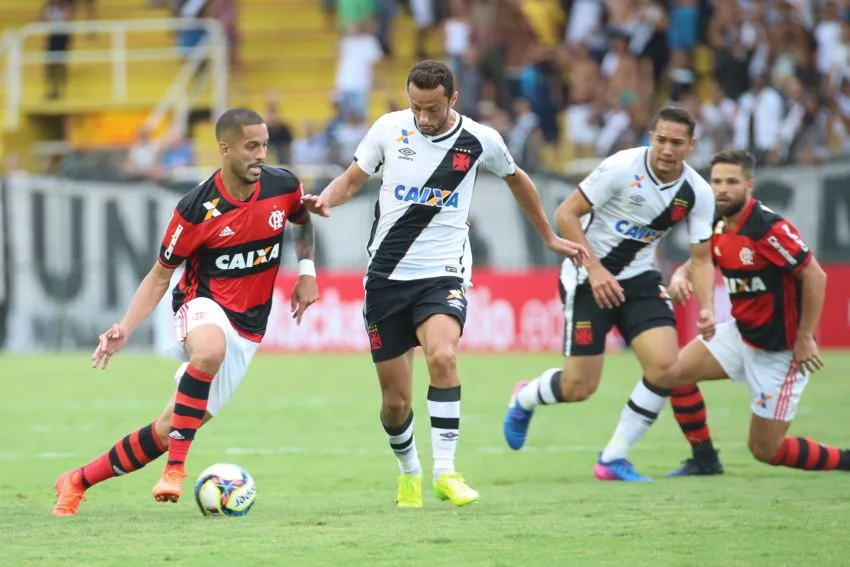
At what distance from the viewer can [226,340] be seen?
8.03 metres

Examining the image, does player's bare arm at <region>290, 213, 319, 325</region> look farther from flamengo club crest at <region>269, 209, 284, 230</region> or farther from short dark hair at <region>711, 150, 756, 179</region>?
short dark hair at <region>711, 150, 756, 179</region>

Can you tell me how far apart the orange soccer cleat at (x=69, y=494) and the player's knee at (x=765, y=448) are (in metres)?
4.34

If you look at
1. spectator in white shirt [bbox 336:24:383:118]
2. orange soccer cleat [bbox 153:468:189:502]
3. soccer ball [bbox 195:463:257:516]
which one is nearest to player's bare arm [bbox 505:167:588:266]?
soccer ball [bbox 195:463:257:516]

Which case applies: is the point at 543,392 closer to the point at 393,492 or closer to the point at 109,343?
the point at 393,492

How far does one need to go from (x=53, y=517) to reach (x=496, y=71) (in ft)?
54.6

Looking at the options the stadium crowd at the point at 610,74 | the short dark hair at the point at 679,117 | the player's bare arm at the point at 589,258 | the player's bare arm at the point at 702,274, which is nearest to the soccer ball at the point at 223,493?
the player's bare arm at the point at 589,258

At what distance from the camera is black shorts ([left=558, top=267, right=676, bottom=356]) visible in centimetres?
1000

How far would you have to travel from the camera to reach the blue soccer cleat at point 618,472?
9.78 m

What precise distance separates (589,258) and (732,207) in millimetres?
1004

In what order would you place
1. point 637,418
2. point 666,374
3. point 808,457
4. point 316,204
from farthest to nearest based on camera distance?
point 637,418
point 666,374
point 808,457
point 316,204

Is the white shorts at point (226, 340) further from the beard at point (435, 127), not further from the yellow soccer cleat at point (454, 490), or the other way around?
the beard at point (435, 127)

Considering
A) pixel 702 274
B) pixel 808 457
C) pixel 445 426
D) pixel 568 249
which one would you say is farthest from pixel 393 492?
pixel 808 457

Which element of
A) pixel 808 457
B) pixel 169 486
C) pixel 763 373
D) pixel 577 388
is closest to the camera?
pixel 169 486

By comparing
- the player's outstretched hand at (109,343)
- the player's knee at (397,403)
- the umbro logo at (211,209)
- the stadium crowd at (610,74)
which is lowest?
the player's knee at (397,403)
